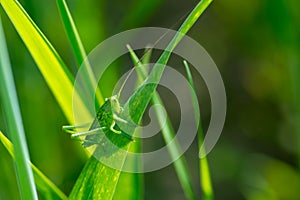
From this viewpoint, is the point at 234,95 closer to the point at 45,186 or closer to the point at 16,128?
the point at 45,186

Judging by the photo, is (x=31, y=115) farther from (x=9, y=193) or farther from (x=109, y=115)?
(x=109, y=115)

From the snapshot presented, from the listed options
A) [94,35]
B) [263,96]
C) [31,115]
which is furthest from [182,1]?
[31,115]

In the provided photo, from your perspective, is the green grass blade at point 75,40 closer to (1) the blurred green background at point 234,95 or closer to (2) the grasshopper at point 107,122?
(2) the grasshopper at point 107,122

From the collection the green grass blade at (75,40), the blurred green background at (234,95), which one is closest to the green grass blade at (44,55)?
the green grass blade at (75,40)

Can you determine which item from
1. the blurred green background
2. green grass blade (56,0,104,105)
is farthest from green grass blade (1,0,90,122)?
the blurred green background

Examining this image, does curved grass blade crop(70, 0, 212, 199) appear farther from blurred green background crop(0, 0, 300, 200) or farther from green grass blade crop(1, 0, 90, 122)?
blurred green background crop(0, 0, 300, 200)

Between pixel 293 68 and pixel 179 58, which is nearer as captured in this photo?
pixel 293 68
